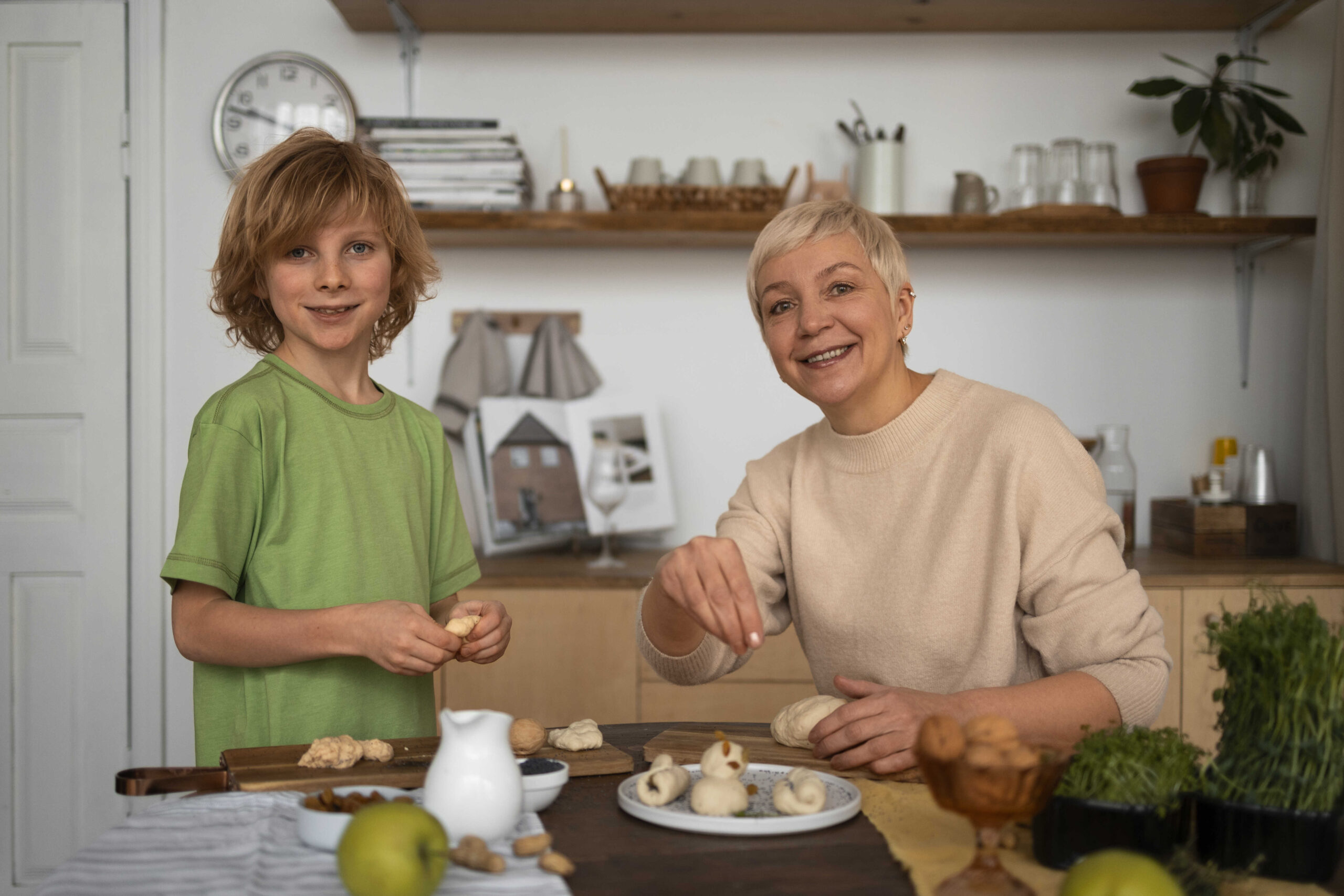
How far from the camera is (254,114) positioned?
2807mm

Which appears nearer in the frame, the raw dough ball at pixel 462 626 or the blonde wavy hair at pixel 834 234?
the raw dough ball at pixel 462 626

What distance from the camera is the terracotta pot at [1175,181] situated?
265 cm

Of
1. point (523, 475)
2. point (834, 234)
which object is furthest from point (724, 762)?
point (523, 475)

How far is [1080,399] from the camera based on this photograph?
2865mm

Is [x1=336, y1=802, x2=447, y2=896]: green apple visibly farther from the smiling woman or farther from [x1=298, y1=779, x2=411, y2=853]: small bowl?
the smiling woman

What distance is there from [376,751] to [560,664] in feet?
4.32

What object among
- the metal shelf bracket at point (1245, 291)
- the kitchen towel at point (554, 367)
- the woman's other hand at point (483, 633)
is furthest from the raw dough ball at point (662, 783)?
the metal shelf bracket at point (1245, 291)

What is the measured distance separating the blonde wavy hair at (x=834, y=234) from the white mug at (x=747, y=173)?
1.21 meters

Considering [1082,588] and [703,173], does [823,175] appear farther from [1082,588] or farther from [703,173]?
[1082,588]

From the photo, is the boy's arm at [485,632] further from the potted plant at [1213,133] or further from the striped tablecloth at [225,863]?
the potted plant at [1213,133]

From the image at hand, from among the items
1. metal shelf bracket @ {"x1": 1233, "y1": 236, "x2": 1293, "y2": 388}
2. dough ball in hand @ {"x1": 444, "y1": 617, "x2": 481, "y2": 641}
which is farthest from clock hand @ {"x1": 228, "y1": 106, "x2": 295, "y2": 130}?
metal shelf bracket @ {"x1": 1233, "y1": 236, "x2": 1293, "y2": 388}

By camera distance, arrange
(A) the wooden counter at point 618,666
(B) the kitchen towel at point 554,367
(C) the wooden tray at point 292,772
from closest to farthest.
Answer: (C) the wooden tray at point 292,772
(A) the wooden counter at point 618,666
(B) the kitchen towel at point 554,367

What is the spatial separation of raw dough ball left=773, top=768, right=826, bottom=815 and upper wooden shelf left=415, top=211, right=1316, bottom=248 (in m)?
1.76

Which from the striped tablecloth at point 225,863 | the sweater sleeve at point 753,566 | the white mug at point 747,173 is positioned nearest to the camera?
the striped tablecloth at point 225,863
